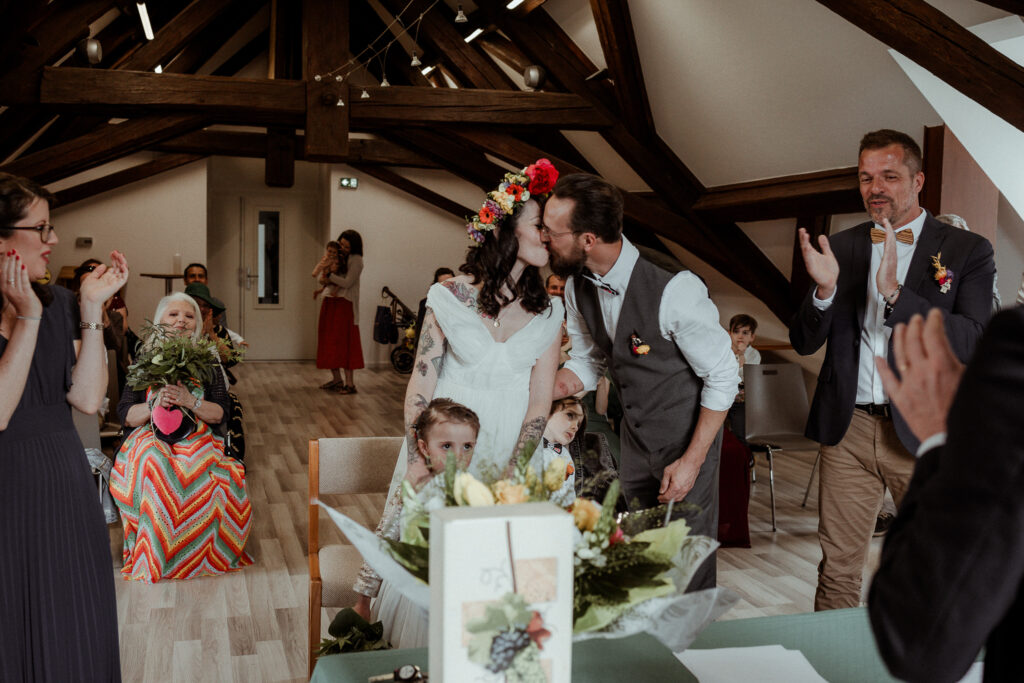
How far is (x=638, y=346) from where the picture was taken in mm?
2242

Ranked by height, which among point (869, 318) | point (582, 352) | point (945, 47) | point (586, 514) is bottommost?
point (586, 514)

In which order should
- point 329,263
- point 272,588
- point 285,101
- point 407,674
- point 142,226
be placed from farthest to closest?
point 142,226, point 329,263, point 285,101, point 272,588, point 407,674

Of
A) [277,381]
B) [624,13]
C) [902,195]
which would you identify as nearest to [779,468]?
[624,13]

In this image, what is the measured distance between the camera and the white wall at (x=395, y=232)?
A: 11.3 metres

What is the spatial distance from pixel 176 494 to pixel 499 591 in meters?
3.28

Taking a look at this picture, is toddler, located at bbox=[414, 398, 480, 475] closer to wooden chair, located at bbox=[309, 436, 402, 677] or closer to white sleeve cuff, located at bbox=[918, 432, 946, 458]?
wooden chair, located at bbox=[309, 436, 402, 677]

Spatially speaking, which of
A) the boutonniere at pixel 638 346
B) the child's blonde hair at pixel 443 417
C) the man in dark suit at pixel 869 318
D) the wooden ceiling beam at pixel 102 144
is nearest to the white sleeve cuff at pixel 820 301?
the man in dark suit at pixel 869 318

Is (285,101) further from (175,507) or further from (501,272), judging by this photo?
(501,272)

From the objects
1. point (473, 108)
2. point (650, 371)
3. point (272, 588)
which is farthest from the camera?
point (473, 108)

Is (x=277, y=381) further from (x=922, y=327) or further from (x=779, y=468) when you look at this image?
(x=922, y=327)

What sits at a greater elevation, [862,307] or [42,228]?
[42,228]

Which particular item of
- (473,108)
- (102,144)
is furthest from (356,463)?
(102,144)

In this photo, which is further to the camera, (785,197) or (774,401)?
(785,197)

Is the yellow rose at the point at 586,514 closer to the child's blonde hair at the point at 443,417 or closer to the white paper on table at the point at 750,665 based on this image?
the white paper on table at the point at 750,665
